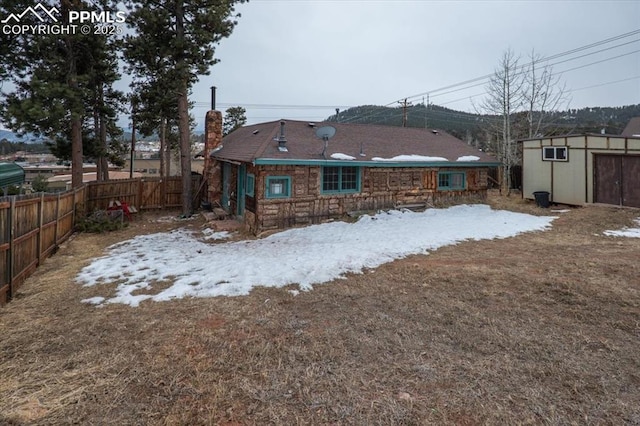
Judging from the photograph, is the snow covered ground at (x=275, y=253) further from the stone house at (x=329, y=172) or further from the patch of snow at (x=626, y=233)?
the patch of snow at (x=626, y=233)

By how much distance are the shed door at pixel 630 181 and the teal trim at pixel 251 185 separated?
14.6m

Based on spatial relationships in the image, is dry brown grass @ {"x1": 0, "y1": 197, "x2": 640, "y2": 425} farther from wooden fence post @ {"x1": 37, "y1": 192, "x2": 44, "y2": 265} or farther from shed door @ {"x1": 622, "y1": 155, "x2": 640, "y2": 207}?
shed door @ {"x1": 622, "y1": 155, "x2": 640, "y2": 207}

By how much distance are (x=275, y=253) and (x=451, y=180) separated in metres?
10.6

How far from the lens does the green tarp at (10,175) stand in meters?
13.7

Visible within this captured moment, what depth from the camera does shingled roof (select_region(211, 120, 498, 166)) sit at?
1188cm

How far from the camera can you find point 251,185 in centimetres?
1180

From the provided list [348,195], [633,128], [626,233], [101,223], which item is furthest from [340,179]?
[633,128]

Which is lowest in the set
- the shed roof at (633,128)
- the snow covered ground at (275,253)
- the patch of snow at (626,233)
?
the snow covered ground at (275,253)

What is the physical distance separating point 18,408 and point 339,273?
5062 millimetres

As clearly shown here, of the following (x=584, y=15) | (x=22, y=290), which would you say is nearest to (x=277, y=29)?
(x=584, y=15)

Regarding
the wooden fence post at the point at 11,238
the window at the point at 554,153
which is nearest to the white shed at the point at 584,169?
the window at the point at 554,153

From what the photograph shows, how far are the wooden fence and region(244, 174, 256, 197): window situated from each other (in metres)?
5.25

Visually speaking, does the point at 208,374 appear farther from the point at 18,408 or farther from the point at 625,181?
the point at 625,181

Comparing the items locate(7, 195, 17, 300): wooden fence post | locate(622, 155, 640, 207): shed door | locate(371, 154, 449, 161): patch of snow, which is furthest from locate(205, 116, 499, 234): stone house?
locate(7, 195, 17, 300): wooden fence post
